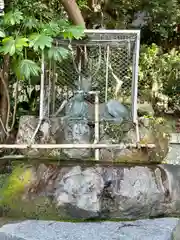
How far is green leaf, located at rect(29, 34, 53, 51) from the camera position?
3.13 meters

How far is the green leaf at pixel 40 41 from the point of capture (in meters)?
→ 3.13

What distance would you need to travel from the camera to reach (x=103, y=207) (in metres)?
3.38

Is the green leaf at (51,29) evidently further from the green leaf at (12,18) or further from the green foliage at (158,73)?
the green foliage at (158,73)

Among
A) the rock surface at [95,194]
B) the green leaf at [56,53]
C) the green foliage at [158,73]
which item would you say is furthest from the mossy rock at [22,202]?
the green foliage at [158,73]

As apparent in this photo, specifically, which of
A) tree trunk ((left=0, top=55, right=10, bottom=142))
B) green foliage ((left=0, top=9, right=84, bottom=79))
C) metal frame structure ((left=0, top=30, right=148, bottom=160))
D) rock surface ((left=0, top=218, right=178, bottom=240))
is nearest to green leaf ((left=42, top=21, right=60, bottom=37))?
green foliage ((left=0, top=9, right=84, bottom=79))

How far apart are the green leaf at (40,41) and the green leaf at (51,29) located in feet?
0.31

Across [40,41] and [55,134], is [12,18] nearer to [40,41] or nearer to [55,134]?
[40,41]

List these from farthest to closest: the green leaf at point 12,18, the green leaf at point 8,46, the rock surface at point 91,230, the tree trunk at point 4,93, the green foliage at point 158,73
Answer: the green foliage at point 158,73
the tree trunk at point 4,93
the green leaf at point 12,18
the green leaf at point 8,46
the rock surface at point 91,230

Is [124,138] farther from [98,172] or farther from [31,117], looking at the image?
[31,117]

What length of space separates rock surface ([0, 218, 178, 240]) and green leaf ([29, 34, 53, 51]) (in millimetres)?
1549

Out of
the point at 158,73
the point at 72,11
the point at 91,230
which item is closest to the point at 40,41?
the point at 72,11

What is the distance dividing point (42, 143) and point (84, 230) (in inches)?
43.0

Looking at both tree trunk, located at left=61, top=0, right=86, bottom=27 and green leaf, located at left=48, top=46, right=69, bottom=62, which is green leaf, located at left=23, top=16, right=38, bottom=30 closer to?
green leaf, located at left=48, top=46, right=69, bottom=62

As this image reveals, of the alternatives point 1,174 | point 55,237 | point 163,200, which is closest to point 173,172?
point 163,200
